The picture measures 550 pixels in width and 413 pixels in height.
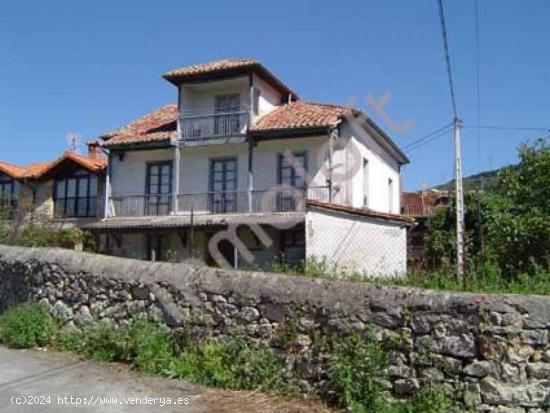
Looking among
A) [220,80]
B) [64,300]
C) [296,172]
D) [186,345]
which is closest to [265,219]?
[296,172]

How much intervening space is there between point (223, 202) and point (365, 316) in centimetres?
1571

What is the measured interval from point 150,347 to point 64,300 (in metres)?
2.29

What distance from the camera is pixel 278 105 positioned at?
79.6 feet

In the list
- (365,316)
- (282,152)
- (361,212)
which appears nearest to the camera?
(365,316)

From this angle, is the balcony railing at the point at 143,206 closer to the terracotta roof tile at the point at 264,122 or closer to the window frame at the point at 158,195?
the window frame at the point at 158,195

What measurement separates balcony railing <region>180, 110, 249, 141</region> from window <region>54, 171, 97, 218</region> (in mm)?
6070

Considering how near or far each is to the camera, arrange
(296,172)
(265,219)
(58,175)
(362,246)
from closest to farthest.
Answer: (362,246) < (265,219) < (296,172) < (58,175)

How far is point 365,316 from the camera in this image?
6.27 m

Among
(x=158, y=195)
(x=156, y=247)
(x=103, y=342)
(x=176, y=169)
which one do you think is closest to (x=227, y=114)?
(x=176, y=169)

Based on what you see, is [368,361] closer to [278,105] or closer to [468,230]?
[468,230]

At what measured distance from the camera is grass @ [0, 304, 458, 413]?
19.5ft

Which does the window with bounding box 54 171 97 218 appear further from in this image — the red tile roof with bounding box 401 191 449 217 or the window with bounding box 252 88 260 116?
the red tile roof with bounding box 401 191 449 217

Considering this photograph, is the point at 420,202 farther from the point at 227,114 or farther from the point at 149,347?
the point at 149,347

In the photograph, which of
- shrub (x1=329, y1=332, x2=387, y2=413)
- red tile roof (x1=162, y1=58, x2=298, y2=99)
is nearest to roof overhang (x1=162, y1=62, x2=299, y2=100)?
red tile roof (x1=162, y1=58, x2=298, y2=99)
